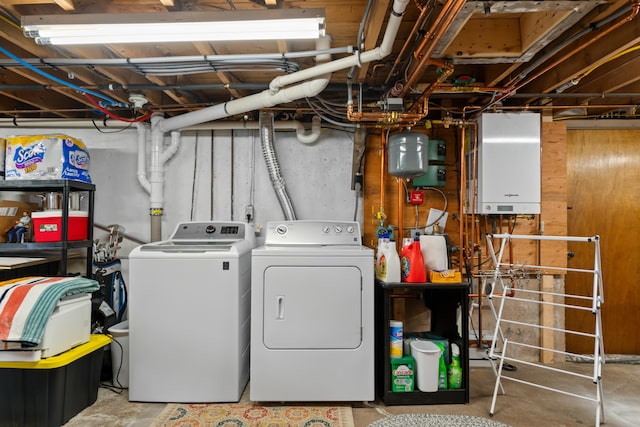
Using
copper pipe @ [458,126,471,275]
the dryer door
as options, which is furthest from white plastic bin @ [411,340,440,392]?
copper pipe @ [458,126,471,275]

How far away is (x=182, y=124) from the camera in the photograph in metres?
3.23

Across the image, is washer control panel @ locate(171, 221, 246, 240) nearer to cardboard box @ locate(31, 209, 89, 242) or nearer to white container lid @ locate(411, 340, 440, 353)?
cardboard box @ locate(31, 209, 89, 242)

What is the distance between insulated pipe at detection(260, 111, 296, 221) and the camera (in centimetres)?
324

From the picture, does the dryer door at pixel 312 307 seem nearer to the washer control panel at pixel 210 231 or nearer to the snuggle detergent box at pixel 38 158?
the washer control panel at pixel 210 231

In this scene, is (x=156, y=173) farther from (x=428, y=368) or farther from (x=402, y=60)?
(x=428, y=368)

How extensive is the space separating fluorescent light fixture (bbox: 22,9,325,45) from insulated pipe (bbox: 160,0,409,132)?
0.34 meters

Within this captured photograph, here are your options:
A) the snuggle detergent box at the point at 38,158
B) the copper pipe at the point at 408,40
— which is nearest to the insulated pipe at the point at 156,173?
the snuggle detergent box at the point at 38,158

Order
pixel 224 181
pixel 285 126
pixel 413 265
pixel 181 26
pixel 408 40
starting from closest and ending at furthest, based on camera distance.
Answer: pixel 181 26 → pixel 408 40 → pixel 413 265 → pixel 285 126 → pixel 224 181

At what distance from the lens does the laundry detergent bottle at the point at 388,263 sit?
2.54 meters

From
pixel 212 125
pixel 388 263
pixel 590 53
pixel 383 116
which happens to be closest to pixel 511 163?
pixel 590 53

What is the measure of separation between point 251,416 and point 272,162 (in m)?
1.99

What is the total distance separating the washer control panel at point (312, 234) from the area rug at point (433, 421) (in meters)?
1.16

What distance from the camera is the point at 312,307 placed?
8.00ft

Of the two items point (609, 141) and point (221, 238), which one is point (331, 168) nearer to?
point (221, 238)
